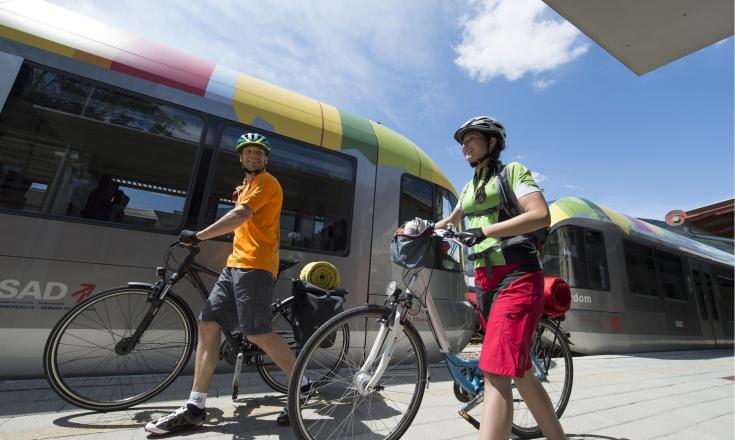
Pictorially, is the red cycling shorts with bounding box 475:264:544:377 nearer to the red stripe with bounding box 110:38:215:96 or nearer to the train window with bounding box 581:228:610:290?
the red stripe with bounding box 110:38:215:96

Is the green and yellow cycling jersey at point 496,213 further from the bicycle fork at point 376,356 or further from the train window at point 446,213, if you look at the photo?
the train window at point 446,213

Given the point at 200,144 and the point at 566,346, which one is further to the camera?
the point at 200,144

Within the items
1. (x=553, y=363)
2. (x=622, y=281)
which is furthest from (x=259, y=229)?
(x=622, y=281)

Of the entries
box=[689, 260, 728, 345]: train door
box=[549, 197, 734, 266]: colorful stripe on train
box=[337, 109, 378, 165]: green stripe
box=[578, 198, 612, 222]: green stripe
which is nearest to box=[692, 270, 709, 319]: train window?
box=[689, 260, 728, 345]: train door

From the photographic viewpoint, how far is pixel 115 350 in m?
2.53

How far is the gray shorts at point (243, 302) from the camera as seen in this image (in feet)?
7.62

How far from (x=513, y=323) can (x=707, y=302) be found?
1231 centimetres

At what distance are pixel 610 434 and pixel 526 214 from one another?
2086 mm

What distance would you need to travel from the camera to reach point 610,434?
263cm

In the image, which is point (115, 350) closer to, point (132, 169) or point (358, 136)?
point (132, 169)

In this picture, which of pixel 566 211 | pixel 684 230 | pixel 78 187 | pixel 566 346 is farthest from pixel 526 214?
pixel 684 230

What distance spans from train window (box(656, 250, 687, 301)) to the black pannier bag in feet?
30.8

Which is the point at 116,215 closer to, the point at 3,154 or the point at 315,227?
the point at 3,154

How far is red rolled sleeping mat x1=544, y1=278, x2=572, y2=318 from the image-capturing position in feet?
7.47
